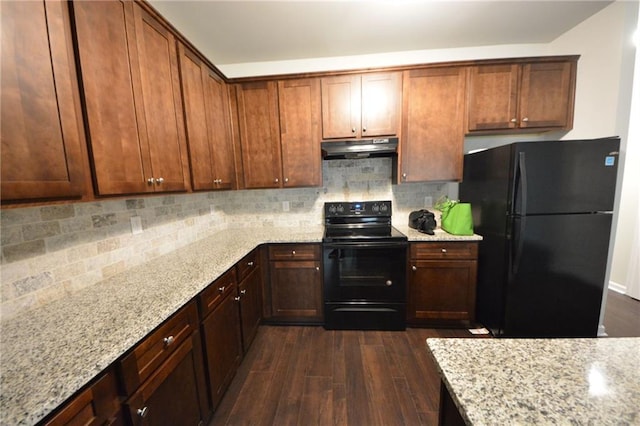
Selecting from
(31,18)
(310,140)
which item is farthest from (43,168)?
(310,140)

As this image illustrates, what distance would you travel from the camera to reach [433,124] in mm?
2154

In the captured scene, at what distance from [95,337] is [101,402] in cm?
21

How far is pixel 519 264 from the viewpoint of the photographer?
176 cm

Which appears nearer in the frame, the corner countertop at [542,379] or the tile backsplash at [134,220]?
the corner countertop at [542,379]

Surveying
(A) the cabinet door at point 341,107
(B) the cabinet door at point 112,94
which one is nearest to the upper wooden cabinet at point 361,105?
(A) the cabinet door at point 341,107

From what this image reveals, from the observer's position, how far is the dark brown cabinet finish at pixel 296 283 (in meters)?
2.20

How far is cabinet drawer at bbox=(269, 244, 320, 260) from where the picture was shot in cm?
218

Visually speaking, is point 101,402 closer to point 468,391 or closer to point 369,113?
point 468,391

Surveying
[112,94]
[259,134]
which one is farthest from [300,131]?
[112,94]

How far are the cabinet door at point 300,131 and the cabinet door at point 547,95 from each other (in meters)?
1.91

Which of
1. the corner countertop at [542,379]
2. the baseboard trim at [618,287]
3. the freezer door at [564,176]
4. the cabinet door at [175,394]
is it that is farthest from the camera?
the baseboard trim at [618,287]

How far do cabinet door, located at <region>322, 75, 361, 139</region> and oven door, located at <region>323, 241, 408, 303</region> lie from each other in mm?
1104

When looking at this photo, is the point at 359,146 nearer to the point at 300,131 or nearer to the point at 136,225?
the point at 300,131

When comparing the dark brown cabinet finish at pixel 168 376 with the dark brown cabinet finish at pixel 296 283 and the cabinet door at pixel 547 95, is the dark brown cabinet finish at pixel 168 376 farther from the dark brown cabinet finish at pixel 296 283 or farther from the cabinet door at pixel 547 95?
the cabinet door at pixel 547 95
